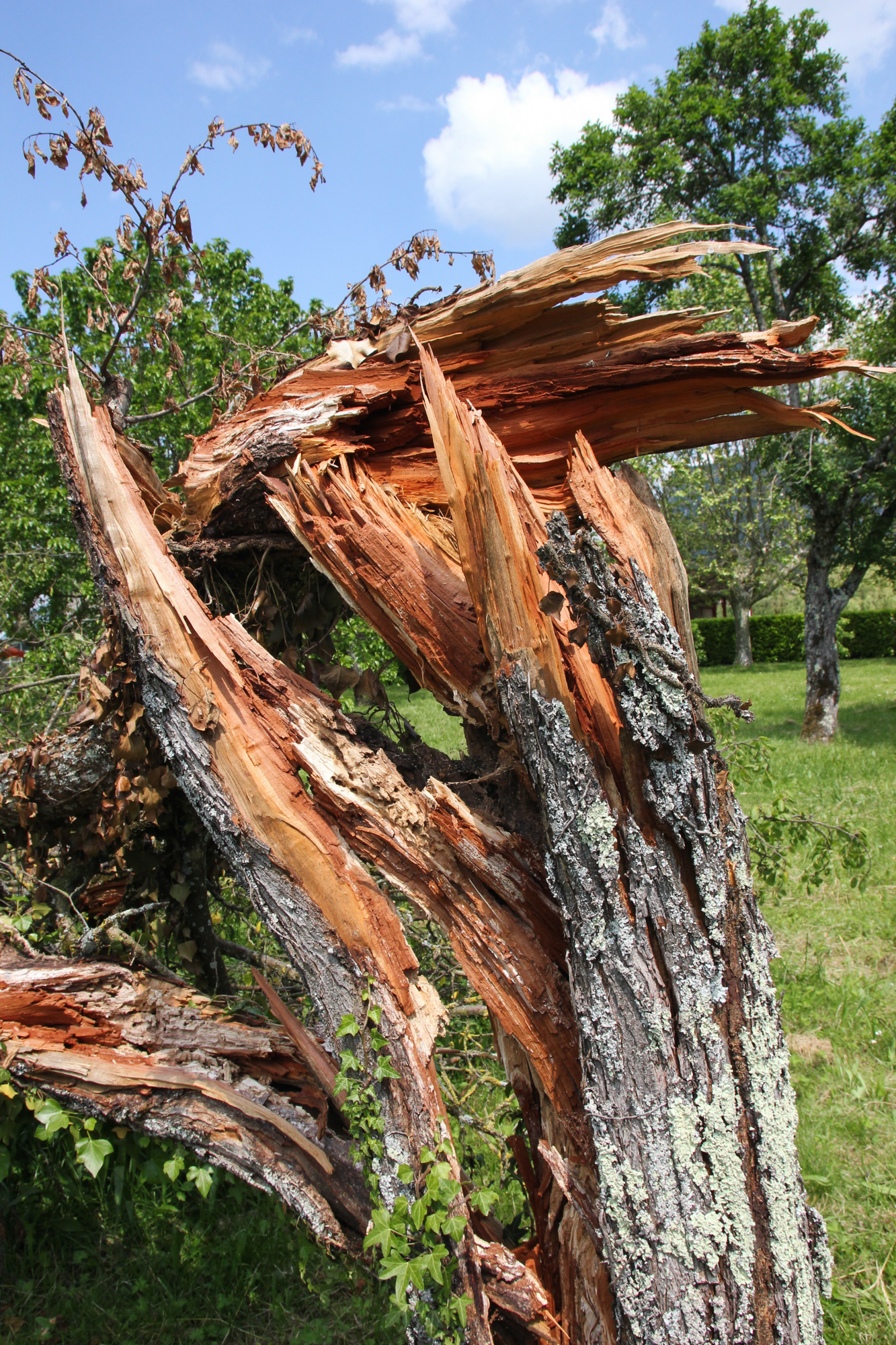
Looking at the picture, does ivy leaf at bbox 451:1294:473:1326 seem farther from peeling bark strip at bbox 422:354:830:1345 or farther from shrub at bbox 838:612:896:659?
shrub at bbox 838:612:896:659

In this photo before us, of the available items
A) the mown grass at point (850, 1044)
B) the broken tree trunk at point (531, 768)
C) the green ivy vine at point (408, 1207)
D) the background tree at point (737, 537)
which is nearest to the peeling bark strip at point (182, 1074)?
the broken tree trunk at point (531, 768)

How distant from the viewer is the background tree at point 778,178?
11.5 m

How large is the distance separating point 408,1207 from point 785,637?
32.2 m

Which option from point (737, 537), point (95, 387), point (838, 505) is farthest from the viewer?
point (737, 537)

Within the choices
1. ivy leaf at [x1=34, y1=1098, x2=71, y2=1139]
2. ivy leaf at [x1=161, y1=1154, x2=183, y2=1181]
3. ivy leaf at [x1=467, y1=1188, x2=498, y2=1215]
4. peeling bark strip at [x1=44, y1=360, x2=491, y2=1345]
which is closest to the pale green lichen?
peeling bark strip at [x1=44, y1=360, x2=491, y2=1345]

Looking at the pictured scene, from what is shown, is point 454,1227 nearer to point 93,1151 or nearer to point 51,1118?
point 93,1151

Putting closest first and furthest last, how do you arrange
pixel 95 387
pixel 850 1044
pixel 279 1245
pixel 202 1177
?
1. pixel 202 1177
2. pixel 279 1245
3. pixel 850 1044
4. pixel 95 387

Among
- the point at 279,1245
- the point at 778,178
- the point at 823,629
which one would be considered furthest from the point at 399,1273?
the point at 778,178

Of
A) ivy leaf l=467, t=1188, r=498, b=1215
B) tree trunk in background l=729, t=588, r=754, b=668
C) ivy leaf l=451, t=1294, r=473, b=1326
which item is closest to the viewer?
ivy leaf l=451, t=1294, r=473, b=1326

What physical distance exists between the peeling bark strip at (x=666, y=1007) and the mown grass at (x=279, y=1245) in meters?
1.23

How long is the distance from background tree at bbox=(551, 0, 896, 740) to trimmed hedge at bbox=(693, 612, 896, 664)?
1705 centimetres

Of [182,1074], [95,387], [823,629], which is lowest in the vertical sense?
[182,1074]

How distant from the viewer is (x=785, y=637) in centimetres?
3100

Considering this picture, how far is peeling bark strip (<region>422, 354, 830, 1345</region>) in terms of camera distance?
64.2 inches
